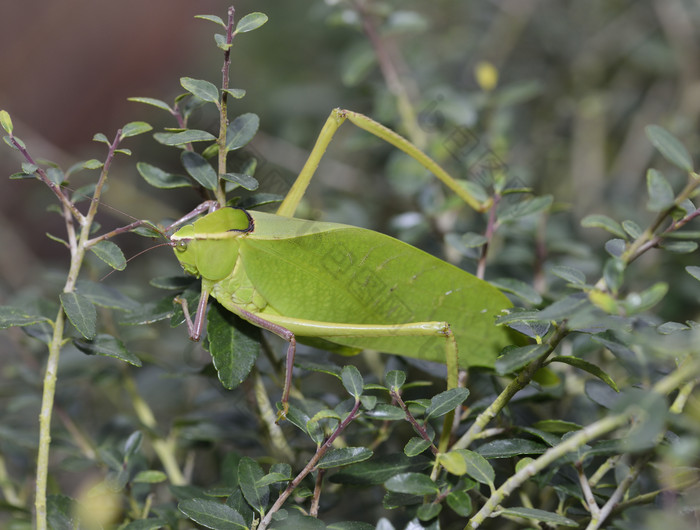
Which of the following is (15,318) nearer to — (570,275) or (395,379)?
(395,379)

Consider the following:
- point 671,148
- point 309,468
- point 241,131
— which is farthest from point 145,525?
point 671,148

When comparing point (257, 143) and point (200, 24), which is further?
point (200, 24)

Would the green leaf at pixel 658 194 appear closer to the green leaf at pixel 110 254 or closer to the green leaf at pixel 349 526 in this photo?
the green leaf at pixel 349 526

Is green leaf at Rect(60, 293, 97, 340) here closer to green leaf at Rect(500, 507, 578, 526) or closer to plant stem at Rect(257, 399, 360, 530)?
plant stem at Rect(257, 399, 360, 530)

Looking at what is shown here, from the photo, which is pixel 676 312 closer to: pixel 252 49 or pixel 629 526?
pixel 629 526

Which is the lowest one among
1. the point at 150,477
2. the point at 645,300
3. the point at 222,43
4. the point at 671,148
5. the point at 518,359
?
the point at 150,477

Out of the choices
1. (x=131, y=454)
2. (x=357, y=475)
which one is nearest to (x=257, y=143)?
(x=131, y=454)

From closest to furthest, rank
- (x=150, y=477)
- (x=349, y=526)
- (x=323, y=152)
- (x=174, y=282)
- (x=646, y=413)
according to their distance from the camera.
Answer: (x=646, y=413) < (x=349, y=526) < (x=150, y=477) < (x=174, y=282) < (x=323, y=152)

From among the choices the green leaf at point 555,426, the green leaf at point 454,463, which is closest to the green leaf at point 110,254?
the green leaf at point 454,463
